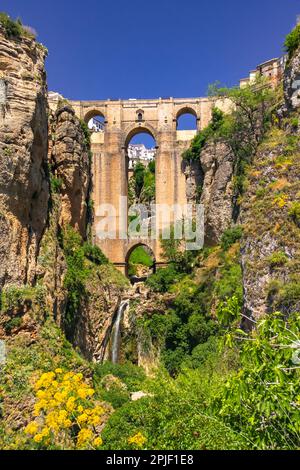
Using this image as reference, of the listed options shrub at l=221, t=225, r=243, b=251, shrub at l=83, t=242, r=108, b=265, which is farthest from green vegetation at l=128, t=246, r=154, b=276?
shrub at l=83, t=242, r=108, b=265

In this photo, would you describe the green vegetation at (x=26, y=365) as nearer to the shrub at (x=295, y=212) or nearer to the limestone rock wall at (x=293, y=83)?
the shrub at (x=295, y=212)

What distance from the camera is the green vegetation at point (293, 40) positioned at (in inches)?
787

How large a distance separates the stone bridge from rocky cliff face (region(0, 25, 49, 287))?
21748mm

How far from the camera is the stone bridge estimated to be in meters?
38.9

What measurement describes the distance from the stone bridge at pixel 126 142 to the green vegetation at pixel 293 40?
744 inches

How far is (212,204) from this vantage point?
32844mm

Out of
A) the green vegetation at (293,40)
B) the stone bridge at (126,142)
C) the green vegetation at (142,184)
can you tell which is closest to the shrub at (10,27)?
the green vegetation at (293,40)

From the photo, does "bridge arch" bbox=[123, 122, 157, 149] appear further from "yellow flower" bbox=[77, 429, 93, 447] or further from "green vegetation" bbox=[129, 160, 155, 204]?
"yellow flower" bbox=[77, 429, 93, 447]

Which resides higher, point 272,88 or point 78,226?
point 272,88

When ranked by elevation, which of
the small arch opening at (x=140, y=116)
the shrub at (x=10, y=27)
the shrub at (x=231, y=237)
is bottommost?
the shrub at (x=231, y=237)

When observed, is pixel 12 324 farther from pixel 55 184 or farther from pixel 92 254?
pixel 92 254

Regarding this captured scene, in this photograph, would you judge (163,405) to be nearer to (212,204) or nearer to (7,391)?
(7,391)
